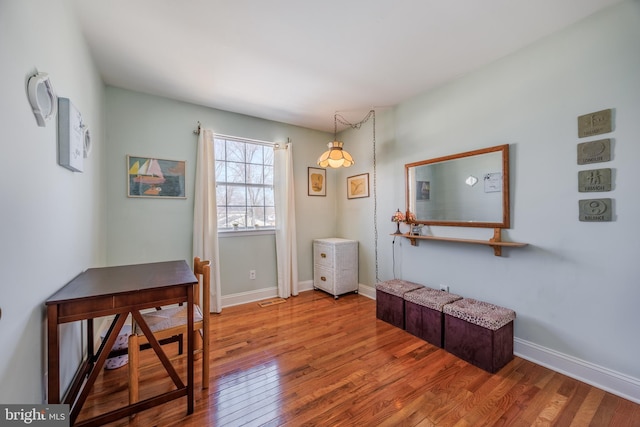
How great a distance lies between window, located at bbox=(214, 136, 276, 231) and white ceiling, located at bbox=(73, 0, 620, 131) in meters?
0.72

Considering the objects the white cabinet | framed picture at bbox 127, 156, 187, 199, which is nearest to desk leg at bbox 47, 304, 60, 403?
framed picture at bbox 127, 156, 187, 199

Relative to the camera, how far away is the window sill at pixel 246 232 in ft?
10.6

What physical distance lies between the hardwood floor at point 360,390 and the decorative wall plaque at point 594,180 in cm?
135

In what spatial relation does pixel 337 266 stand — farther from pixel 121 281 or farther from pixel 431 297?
pixel 121 281

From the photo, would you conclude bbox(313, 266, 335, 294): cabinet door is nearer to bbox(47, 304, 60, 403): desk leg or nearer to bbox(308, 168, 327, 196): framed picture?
bbox(308, 168, 327, 196): framed picture

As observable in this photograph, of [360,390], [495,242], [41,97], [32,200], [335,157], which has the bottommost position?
[360,390]

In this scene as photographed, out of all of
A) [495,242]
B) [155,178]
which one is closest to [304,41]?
[155,178]

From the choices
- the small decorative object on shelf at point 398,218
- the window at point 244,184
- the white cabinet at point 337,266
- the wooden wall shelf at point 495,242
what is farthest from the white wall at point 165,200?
the wooden wall shelf at point 495,242

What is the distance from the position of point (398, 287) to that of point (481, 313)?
83cm

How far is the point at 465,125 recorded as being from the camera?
248 cm

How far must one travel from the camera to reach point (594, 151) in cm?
174

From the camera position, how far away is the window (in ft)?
10.8

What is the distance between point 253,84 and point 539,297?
3.20 m

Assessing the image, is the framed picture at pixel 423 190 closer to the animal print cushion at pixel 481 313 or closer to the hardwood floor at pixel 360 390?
the animal print cushion at pixel 481 313
